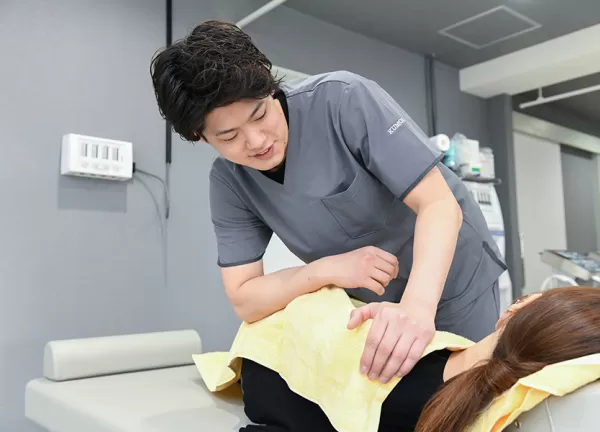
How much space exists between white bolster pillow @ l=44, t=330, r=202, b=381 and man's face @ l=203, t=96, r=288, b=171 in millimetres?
862

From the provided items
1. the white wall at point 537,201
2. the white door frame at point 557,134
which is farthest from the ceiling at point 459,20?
the white wall at point 537,201

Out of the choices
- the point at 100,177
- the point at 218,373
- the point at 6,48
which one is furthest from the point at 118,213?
the point at 218,373

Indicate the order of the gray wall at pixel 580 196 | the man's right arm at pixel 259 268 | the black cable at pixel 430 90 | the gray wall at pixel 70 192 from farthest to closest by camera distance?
the gray wall at pixel 580 196
the black cable at pixel 430 90
the gray wall at pixel 70 192
the man's right arm at pixel 259 268

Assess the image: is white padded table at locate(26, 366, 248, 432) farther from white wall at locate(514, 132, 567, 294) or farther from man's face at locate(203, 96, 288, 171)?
white wall at locate(514, 132, 567, 294)

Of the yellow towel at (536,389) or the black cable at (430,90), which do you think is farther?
the black cable at (430,90)

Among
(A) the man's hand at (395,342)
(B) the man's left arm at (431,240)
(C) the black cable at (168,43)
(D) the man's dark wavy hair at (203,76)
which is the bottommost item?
(A) the man's hand at (395,342)

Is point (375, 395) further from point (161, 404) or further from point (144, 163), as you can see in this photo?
point (144, 163)

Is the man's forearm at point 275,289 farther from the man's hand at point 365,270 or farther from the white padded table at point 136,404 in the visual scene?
the white padded table at point 136,404

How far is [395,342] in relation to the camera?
2.56 feet

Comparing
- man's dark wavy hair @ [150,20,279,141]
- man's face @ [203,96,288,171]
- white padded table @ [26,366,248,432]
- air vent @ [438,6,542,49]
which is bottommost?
white padded table @ [26,366,248,432]

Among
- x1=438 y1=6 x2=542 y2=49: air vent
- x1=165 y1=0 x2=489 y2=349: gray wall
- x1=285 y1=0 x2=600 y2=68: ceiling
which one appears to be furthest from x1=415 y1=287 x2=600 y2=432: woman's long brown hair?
x1=438 y1=6 x2=542 y2=49: air vent

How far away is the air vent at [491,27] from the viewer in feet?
11.0

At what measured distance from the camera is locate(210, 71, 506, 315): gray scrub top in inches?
40.7

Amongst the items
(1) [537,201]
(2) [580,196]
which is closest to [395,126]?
(1) [537,201]
